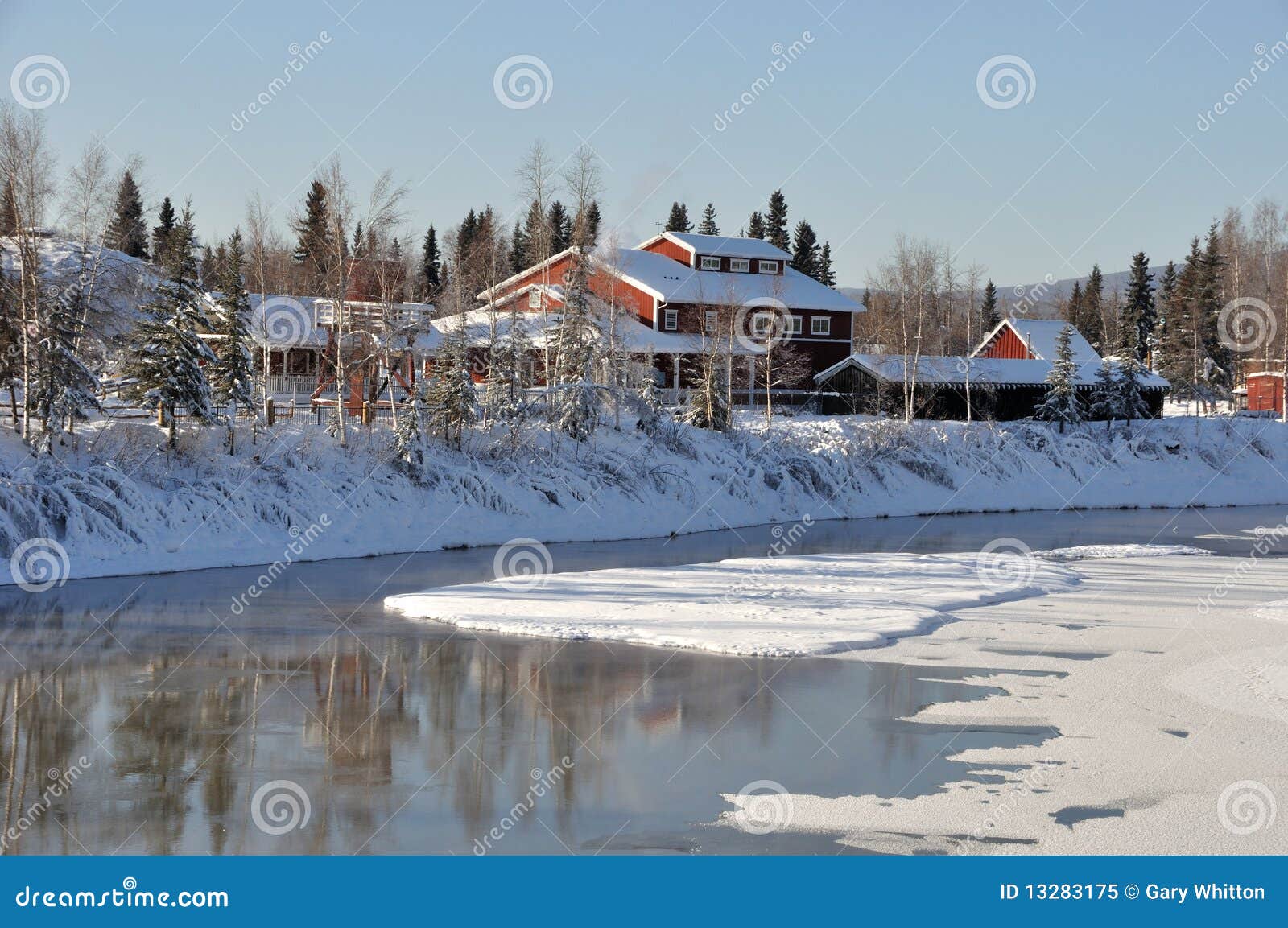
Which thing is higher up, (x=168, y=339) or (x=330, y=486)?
(x=168, y=339)

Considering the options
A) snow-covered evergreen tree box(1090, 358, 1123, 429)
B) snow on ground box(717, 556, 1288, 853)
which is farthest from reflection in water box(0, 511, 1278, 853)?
snow-covered evergreen tree box(1090, 358, 1123, 429)

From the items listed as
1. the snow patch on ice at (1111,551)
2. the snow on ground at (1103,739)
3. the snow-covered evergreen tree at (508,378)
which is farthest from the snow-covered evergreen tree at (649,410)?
the snow on ground at (1103,739)

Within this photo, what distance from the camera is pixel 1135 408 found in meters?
57.4

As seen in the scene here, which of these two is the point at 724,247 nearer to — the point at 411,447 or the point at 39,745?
the point at 411,447

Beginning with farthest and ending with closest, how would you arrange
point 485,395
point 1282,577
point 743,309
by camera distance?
1. point 743,309
2. point 485,395
3. point 1282,577

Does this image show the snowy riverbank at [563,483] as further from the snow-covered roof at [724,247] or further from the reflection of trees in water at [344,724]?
the snow-covered roof at [724,247]

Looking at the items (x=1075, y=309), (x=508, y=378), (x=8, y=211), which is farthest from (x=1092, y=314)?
(x=8, y=211)

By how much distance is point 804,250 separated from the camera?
9312 centimetres

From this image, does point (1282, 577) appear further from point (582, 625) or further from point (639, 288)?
point (639, 288)

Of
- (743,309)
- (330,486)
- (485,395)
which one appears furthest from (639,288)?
(330,486)

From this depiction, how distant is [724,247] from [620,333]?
1196 centimetres
